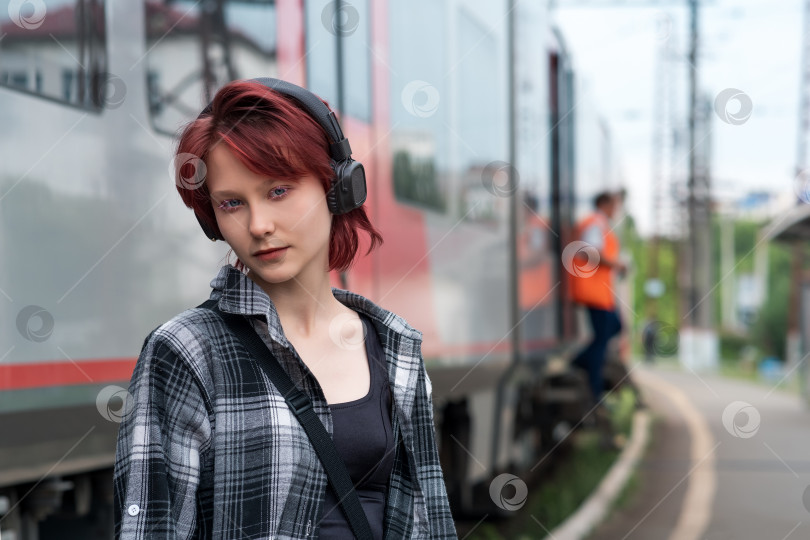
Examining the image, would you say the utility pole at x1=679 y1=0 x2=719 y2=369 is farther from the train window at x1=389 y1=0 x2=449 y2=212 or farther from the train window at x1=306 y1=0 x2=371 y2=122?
the train window at x1=306 y1=0 x2=371 y2=122

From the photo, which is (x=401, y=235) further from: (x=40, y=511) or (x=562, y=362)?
(x=562, y=362)

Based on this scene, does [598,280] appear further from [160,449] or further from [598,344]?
[160,449]

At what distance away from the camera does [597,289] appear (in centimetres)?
866

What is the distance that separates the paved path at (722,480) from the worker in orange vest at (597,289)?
0.92 m

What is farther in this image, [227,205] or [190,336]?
[227,205]

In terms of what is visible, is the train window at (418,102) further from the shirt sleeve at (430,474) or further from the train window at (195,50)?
the shirt sleeve at (430,474)

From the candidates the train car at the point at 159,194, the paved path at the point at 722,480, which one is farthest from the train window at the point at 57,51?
the paved path at the point at 722,480

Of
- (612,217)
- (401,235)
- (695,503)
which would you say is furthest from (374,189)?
(612,217)

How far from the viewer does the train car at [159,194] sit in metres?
2.63

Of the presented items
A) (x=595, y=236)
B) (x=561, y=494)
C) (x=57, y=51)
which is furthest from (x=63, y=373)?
(x=595, y=236)

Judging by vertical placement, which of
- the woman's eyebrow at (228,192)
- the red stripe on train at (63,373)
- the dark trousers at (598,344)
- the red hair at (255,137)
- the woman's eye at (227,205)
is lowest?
the dark trousers at (598,344)

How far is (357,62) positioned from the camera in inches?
173

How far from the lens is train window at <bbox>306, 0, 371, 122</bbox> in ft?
12.9

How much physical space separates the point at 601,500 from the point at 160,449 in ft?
18.9
